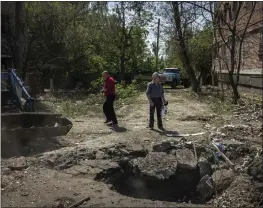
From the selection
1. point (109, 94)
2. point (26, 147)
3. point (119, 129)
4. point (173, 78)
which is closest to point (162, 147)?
point (119, 129)

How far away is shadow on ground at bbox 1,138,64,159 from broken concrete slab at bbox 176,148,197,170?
2672mm

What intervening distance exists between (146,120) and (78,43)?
15088 millimetres

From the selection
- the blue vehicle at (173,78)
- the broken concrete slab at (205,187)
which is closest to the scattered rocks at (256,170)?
the broken concrete slab at (205,187)

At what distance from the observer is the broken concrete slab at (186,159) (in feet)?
24.4

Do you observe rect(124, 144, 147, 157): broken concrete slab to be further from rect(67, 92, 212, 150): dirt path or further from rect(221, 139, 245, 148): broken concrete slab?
rect(221, 139, 245, 148): broken concrete slab

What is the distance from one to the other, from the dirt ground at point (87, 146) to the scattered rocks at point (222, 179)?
1.32 feet

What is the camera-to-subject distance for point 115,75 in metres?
30.5

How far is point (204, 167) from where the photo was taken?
7449mm

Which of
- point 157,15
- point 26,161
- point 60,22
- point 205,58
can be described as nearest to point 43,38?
point 60,22

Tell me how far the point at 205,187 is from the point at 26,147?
12.8 ft

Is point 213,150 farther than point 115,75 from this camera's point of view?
No

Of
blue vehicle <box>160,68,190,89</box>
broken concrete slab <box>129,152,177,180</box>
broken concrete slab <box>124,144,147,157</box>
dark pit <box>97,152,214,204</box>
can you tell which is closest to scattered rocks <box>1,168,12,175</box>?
dark pit <box>97,152,214,204</box>

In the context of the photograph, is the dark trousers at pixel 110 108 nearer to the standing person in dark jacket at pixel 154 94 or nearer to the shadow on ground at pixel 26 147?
the standing person in dark jacket at pixel 154 94

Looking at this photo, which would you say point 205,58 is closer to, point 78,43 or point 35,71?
point 78,43
